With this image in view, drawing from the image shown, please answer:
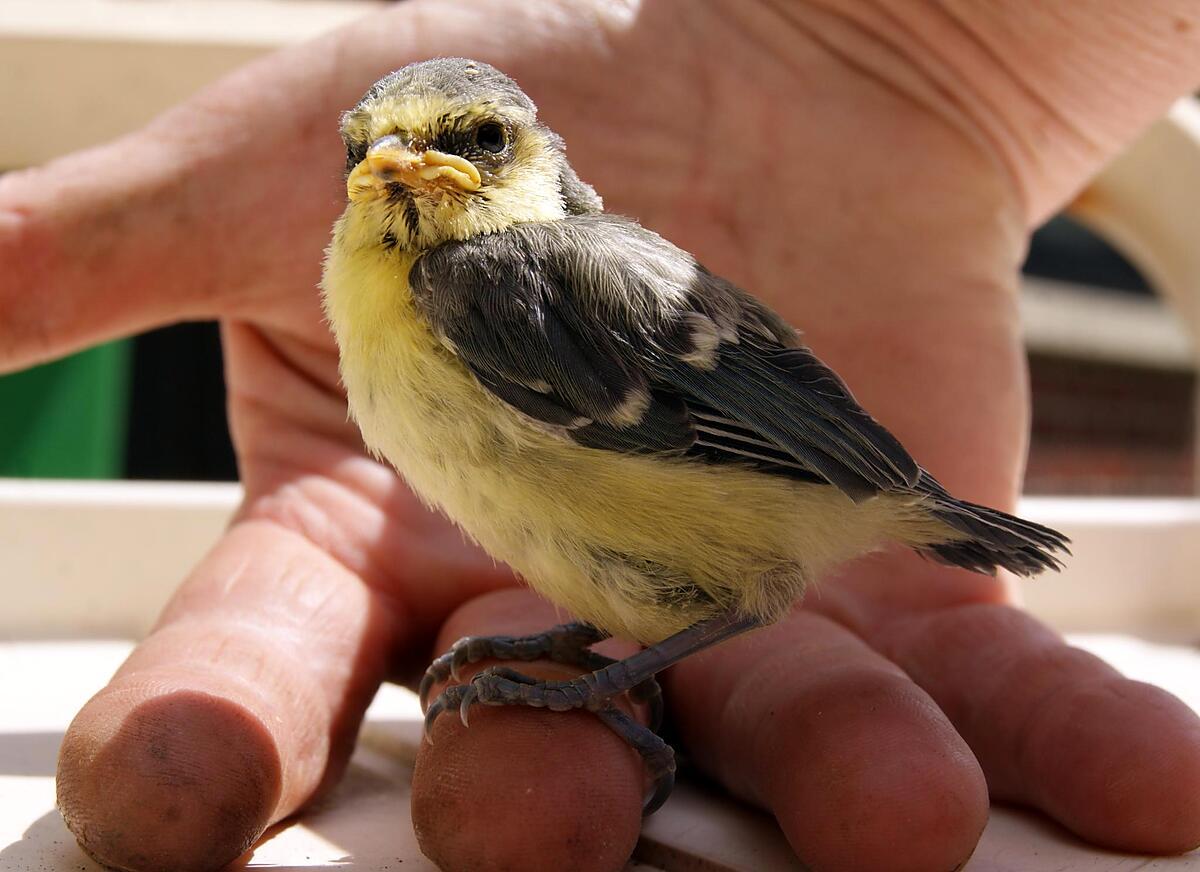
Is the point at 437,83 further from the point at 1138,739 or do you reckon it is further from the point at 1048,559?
the point at 1138,739

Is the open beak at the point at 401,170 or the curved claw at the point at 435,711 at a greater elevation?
the open beak at the point at 401,170

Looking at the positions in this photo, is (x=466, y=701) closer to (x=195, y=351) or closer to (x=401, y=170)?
(x=401, y=170)

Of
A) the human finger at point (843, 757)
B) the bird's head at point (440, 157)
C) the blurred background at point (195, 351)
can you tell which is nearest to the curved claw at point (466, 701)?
the human finger at point (843, 757)

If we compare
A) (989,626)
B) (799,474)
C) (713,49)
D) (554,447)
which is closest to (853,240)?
(713,49)

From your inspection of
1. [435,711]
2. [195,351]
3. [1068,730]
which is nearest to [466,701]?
[435,711]

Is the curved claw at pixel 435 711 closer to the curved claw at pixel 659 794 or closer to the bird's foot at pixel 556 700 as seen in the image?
the bird's foot at pixel 556 700

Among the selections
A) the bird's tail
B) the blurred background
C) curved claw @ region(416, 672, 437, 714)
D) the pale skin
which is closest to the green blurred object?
the blurred background
